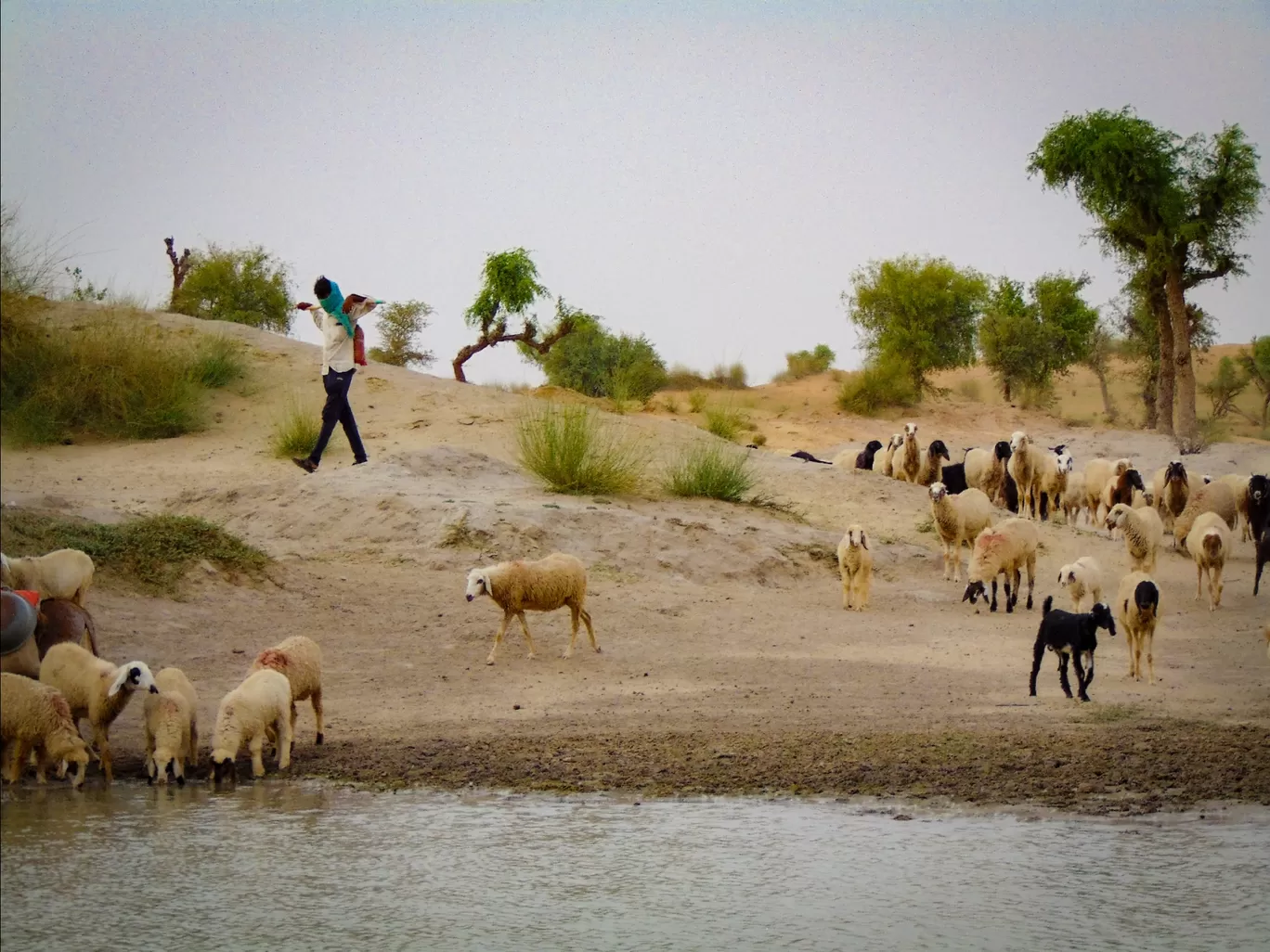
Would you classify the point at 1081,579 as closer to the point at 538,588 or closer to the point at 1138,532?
the point at 1138,532

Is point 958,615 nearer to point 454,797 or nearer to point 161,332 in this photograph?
point 454,797

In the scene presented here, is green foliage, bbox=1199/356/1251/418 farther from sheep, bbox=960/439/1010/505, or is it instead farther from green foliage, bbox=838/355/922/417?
sheep, bbox=960/439/1010/505

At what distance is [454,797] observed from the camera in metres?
6.45

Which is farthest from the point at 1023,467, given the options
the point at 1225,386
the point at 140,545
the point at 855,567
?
the point at 1225,386

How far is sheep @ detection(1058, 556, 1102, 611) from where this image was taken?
32.4ft

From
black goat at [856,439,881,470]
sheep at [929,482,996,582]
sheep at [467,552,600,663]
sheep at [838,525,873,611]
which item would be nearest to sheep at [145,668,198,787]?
sheep at [467,552,600,663]

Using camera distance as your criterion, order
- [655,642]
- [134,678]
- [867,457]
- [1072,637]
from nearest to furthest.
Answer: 1. [134,678]
2. [1072,637]
3. [655,642]
4. [867,457]

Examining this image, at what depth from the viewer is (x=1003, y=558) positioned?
1152 centimetres

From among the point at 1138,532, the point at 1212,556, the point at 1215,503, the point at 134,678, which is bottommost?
the point at 134,678

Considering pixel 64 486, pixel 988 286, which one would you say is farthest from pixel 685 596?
pixel 988 286

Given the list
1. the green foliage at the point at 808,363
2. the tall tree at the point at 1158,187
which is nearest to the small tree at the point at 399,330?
the tall tree at the point at 1158,187

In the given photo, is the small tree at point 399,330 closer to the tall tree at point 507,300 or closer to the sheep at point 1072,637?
the tall tree at point 507,300

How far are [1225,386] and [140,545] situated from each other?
2337 cm

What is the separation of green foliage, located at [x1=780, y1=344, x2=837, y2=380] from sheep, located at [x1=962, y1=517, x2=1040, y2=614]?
101 feet
